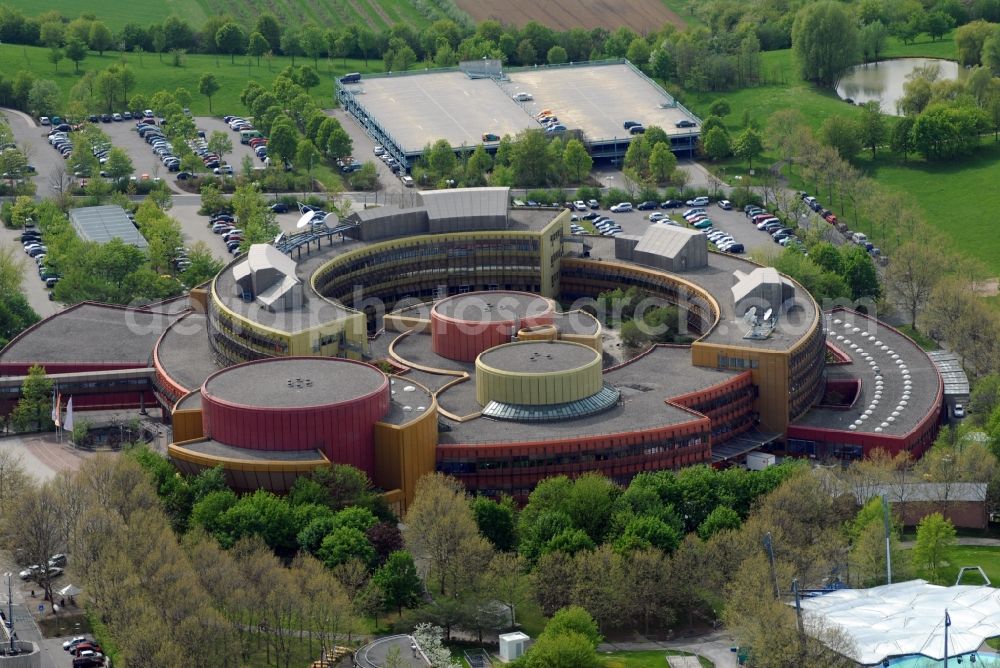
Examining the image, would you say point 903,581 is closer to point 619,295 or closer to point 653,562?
point 653,562

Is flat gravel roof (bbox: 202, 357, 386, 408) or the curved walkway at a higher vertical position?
flat gravel roof (bbox: 202, 357, 386, 408)

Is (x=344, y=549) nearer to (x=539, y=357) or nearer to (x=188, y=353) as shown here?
(x=539, y=357)

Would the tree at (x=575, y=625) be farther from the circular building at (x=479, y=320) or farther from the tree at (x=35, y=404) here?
the tree at (x=35, y=404)

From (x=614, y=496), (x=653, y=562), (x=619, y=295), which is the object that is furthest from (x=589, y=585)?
(x=619, y=295)

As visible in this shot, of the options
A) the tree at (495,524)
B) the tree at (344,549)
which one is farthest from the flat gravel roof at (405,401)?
the tree at (344,549)

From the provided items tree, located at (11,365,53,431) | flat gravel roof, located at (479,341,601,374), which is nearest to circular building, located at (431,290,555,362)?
flat gravel roof, located at (479,341,601,374)

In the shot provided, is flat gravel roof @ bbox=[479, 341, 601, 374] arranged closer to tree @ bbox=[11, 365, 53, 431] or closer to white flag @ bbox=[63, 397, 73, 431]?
white flag @ bbox=[63, 397, 73, 431]
